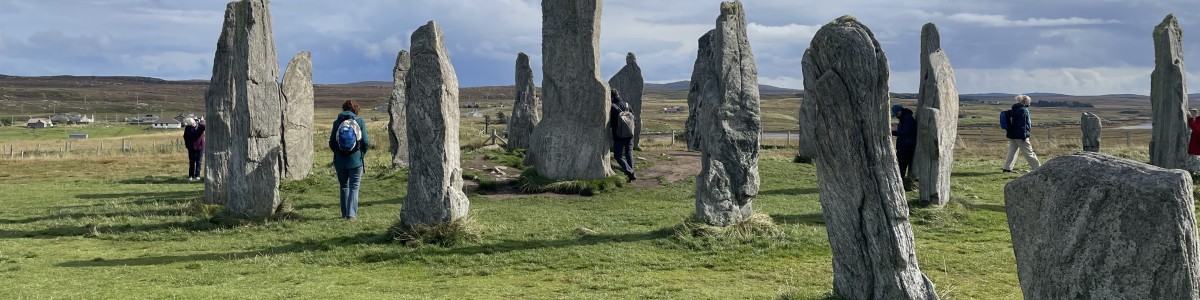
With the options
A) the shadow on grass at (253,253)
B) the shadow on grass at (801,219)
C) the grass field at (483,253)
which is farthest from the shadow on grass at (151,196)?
the shadow on grass at (801,219)

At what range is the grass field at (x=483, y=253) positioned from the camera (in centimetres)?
957

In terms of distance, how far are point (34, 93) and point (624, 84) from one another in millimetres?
163545

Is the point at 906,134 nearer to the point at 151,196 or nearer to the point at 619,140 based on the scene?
the point at 619,140

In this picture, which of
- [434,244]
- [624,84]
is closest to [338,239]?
[434,244]

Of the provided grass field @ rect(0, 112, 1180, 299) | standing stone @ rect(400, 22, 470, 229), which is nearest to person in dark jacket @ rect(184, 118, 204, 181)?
grass field @ rect(0, 112, 1180, 299)

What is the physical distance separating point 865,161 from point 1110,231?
275cm

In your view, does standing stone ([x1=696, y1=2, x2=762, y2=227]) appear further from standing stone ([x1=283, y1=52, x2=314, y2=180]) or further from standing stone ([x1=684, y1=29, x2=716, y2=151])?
standing stone ([x1=283, y1=52, x2=314, y2=180])

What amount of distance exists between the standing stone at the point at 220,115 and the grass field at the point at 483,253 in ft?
2.20

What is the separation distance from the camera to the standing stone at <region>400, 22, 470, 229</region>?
1241 centimetres

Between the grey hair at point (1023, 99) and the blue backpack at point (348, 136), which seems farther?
the grey hair at point (1023, 99)

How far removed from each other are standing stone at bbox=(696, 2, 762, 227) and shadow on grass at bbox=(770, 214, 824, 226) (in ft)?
4.68

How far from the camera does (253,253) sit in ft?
39.2

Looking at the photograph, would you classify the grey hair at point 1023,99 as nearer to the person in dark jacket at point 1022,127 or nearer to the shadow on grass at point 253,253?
the person in dark jacket at point 1022,127

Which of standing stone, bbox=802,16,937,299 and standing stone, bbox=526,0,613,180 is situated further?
standing stone, bbox=526,0,613,180
